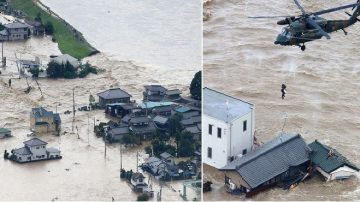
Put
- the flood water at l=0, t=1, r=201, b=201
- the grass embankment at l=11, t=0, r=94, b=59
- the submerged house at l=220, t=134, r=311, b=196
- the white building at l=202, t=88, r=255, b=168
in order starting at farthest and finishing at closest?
the grass embankment at l=11, t=0, r=94, b=59, the flood water at l=0, t=1, r=201, b=201, the white building at l=202, t=88, r=255, b=168, the submerged house at l=220, t=134, r=311, b=196

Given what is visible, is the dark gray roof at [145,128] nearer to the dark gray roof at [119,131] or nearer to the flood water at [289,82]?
the dark gray roof at [119,131]

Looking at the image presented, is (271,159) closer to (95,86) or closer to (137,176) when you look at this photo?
(137,176)

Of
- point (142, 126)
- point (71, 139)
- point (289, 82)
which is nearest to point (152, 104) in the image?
point (142, 126)

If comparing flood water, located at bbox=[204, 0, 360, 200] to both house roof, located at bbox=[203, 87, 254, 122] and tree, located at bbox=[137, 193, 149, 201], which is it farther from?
tree, located at bbox=[137, 193, 149, 201]

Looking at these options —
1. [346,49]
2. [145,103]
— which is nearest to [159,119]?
[145,103]

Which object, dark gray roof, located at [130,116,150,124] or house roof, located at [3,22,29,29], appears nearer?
dark gray roof, located at [130,116,150,124]

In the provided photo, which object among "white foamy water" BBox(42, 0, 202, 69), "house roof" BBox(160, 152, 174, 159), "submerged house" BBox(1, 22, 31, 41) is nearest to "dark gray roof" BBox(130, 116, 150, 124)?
"house roof" BBox(160, 152, 174, 159)
